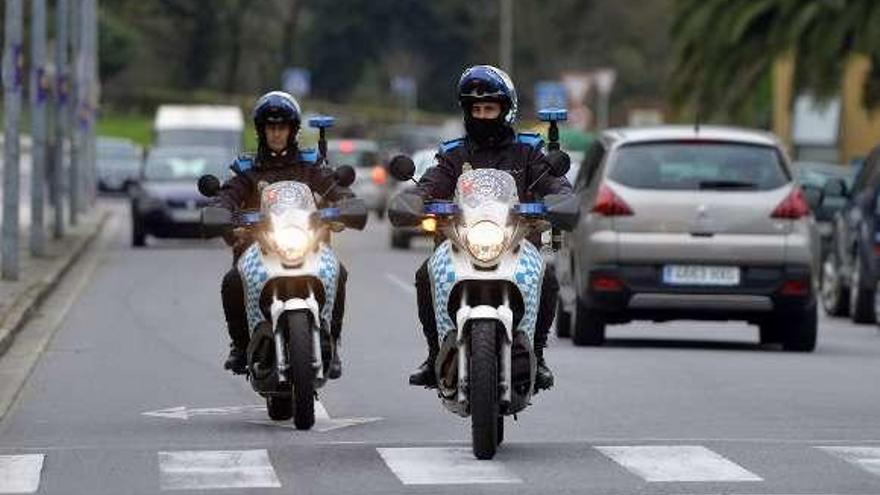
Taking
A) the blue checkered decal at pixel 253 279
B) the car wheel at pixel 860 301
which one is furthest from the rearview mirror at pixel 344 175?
the car wheel at pixel 860 301

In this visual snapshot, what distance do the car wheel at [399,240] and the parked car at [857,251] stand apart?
54.5 feet

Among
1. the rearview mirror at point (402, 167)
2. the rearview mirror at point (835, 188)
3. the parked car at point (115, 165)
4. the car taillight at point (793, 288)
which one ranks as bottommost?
the parked car at point (115, 165)

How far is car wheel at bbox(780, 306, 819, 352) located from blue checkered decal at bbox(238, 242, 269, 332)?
7620 millimetres

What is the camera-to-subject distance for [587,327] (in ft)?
72.0

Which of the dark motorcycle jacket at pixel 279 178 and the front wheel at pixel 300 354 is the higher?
the dark motorcycle jacket at pixel 279 178

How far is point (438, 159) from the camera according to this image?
14148 mm

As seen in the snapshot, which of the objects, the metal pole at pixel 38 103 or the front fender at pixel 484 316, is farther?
the metal pole at pixel 38 103

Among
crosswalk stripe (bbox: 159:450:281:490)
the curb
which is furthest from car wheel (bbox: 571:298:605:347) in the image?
crosswalk stripe (bbox: 159:450:281:490)

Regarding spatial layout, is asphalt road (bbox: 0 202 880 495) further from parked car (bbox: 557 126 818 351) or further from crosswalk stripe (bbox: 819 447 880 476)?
parked car (bbox: 557 126 818 351)

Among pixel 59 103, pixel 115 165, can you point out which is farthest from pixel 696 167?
pixel 115 165

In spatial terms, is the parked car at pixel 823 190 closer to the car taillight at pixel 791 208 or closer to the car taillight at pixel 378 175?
the car taillight at pixel 791 208

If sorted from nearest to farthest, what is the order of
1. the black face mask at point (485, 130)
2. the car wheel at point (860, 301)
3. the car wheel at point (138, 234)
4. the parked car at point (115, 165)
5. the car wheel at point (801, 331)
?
1. the black face mask at point (485, 130)
2. the car wheel at point (801, 331)
3. the car wheel at point (860, 301)
4. the car wheel at point (138, 234)
5. the parked car at point (115, 165)

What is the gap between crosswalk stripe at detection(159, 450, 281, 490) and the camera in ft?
40.5

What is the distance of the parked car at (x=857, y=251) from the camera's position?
26.2 meters
